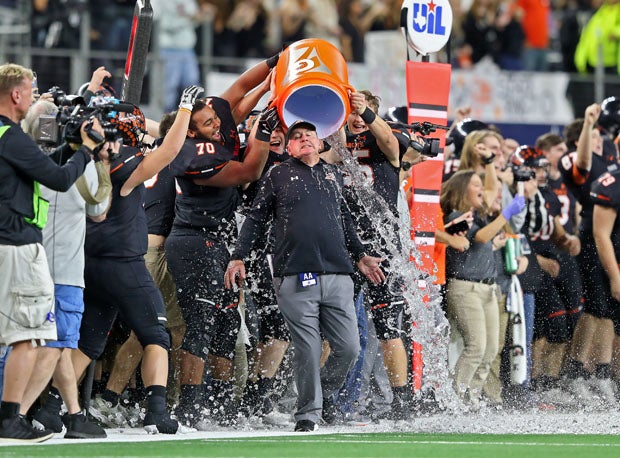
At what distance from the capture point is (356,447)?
7.16 meters

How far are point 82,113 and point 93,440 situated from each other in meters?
1.73

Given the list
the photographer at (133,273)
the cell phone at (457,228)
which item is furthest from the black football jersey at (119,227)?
the cell phone at (457,228)

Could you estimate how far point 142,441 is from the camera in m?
7.53

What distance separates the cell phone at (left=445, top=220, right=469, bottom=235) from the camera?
10414 mm

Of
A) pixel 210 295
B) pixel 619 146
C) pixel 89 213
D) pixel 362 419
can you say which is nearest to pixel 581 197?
pixel 619 146

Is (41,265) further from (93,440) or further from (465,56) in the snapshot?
(465,56)

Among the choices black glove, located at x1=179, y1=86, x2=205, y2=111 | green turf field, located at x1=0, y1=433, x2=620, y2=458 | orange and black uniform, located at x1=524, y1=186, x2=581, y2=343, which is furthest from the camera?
orange and black uniform, located at x1=524, y1=186, x2=581, y2=343

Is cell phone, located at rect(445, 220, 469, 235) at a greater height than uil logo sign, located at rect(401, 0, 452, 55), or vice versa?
uil logo sign, located at rect(401, 0, 452, 55)

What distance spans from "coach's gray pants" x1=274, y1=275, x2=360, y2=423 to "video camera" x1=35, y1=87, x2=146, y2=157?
4.13 feet

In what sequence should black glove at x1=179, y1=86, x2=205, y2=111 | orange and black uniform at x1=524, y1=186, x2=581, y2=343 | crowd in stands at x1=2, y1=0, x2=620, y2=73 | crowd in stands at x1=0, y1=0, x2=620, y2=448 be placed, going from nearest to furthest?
1. crowd in stands at x1=0, y1=0, x2=620, y2=448
2. black glove at x1=179, y1=86, x2=205, y2=111
3. orange and black uniform at x1=524, y1=186, x2=581, y2=343
4. crowd in stands at x1=2, y1=0, x2=620, y2=73

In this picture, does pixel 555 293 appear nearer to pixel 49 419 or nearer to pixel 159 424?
pixel 159 424

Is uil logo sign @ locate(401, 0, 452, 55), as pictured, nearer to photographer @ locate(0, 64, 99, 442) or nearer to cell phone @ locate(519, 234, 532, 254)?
cell phone @ locate(519, 234, 532, 254)

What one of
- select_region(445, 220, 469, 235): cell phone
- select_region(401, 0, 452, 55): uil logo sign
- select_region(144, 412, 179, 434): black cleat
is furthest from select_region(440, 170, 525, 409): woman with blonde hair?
select_region(144, 412, 179, 434): black cleat

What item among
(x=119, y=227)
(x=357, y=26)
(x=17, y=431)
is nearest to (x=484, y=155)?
(x=119, y=227)
